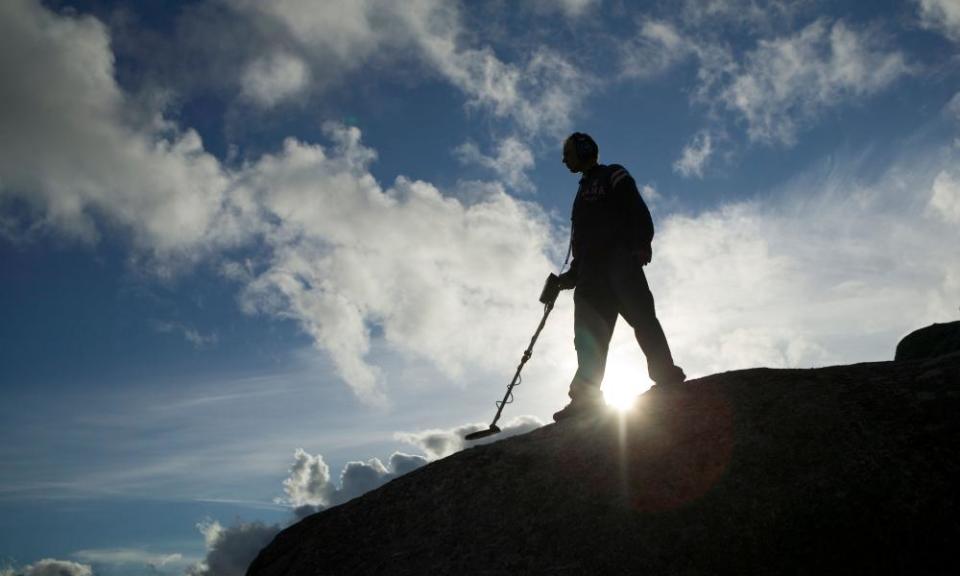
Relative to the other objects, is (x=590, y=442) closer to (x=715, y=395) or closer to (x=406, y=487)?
(x=715, y=395)

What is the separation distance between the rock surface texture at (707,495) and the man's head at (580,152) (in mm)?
2954

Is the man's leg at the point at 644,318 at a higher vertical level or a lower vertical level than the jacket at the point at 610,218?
lower

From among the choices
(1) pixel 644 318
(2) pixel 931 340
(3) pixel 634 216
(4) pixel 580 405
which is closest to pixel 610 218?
(3) pixel 634 216

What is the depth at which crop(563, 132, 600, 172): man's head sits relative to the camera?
22.8ft

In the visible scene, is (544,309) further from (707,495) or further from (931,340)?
(931,340)

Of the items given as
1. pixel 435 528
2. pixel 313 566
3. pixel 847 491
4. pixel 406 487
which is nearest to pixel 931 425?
pixel 847 491

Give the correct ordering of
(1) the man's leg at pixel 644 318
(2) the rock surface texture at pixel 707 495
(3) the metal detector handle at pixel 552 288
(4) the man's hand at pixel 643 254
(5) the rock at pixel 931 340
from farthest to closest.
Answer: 1. (5) the rock at pixel 931 340
2. (3) the metal detector handle at pixel 552 288
3. (4) the man's hand at pixel 643 254
4. (1) the man's leg at pixel 644 318
5. (2) the rock surface texture at pixel 707 495

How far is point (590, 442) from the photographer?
15.3 feet

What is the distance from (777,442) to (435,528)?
234cm

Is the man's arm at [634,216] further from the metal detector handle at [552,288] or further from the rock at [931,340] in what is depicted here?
the rock at [931,340]

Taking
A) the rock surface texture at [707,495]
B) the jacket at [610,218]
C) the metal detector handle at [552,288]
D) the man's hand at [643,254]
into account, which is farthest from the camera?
the metal detector handle at [552,288]

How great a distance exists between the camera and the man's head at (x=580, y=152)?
274 inches

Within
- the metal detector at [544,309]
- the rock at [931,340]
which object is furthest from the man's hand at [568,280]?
the rock at [931,340]

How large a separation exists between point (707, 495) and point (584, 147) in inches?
168
